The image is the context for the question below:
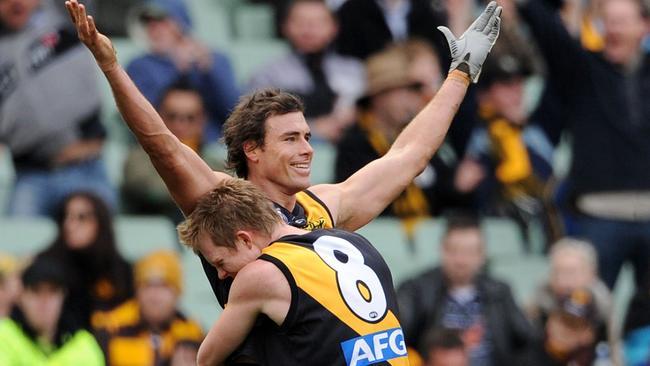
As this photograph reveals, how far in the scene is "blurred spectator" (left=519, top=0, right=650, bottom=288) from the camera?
11211 mm

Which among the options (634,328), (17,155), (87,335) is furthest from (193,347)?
(634,328)

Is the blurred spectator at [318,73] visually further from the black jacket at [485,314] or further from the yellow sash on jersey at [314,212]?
the yellow sash on jersey at [314,212]

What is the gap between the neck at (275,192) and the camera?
265 inches

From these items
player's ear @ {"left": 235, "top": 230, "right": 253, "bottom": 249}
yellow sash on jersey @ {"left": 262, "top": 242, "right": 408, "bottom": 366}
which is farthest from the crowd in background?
yellow sash on jersey @ {"left": 262, "top": 242, "right": 408, "bottom": 366}

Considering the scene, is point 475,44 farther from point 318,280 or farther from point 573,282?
point 573,282

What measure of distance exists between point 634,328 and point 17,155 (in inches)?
155

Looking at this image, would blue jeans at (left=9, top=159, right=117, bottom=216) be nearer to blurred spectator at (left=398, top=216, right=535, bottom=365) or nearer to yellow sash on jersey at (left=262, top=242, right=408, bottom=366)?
blurred spectator at (left=398, top=216, right=535, bottom=365)

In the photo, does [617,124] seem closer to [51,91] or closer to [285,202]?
[51,91]

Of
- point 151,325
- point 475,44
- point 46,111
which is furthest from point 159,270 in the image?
point 475,44

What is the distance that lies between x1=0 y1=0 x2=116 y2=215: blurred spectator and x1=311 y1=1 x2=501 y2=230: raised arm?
12.2 ft

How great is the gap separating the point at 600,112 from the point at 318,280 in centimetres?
583

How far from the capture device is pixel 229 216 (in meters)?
6.06

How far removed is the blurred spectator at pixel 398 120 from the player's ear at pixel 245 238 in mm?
4454

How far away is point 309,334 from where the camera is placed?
19.6ft
